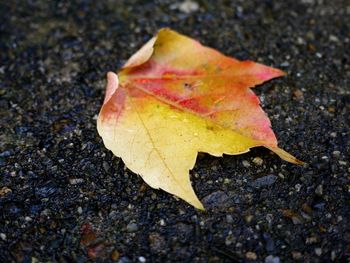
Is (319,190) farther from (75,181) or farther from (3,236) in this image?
(3,236)

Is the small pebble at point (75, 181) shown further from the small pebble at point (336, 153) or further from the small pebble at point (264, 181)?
the small pebble at point (336, 153)

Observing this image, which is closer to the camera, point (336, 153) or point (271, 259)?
point (271, 259)

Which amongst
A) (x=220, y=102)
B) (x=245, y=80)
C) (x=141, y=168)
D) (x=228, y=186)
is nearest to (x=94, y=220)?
(x=141, y=168)

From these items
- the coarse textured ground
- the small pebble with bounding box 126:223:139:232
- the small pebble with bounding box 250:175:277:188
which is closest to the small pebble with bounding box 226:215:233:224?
the coarse textured ground

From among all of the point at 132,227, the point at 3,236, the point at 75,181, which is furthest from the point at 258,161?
the point at 3,236

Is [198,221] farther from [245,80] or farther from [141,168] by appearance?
[245,80]

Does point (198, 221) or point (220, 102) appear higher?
point (220, 102)
